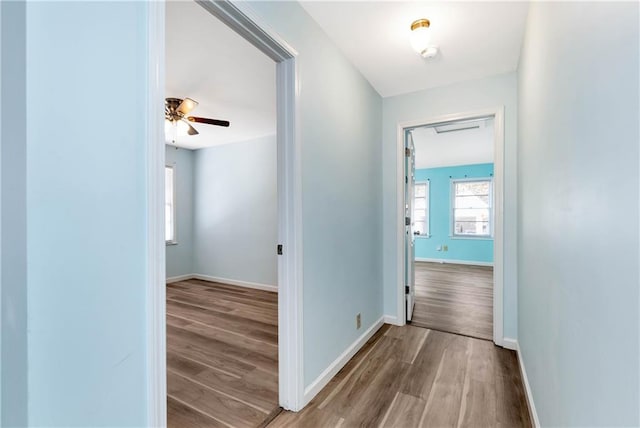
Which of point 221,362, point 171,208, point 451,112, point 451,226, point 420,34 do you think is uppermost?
point 420,34

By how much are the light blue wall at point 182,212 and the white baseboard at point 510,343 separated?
5.05 metres

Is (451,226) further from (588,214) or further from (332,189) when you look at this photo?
(588,214)

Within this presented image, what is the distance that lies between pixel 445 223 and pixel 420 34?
602 cm

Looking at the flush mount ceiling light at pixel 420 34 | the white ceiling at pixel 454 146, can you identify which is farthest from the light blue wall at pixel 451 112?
the flush mount ceiling light at pixel 420 34

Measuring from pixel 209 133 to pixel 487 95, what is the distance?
3.72 m

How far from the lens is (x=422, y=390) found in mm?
1836

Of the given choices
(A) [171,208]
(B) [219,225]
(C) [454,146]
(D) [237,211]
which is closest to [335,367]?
(D) [237,211]

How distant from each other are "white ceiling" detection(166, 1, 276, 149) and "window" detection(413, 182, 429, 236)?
4.88 m

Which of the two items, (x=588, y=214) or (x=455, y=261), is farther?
(x=455, y=261)

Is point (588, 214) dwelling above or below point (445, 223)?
above

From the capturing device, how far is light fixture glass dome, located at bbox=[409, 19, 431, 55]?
181 cm

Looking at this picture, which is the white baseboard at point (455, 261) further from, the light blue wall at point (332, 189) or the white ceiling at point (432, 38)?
the white ceiling at point (432, 38)

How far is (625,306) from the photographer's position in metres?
0.58

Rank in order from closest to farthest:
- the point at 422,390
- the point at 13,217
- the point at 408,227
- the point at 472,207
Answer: the point at 13,217 < the point at 422,390 < the point at 408,227 < the point at 472,207
